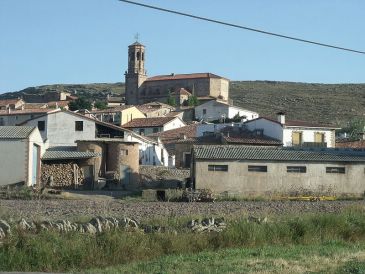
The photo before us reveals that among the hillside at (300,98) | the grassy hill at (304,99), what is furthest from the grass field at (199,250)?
the hillside at (300,98)

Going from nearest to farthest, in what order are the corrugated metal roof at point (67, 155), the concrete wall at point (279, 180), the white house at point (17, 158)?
the concrete wall at point (279, 180) < the white house at point (17, 158) < the corrugated metal roof at point (67, 155)

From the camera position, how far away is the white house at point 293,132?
6181cm

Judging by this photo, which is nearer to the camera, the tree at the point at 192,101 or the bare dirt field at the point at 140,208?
→ the bare dirt field at the point at 140,208

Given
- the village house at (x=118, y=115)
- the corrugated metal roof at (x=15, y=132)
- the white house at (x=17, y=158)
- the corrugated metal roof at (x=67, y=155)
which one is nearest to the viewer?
the white house at (x=17, y=158)

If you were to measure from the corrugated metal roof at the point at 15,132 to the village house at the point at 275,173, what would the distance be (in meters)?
11.6

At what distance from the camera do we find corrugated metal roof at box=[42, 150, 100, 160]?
50.7 m

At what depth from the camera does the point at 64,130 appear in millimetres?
60406

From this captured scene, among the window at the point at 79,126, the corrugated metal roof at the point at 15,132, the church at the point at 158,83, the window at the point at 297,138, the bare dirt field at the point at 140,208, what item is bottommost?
the bare dirt field at the point at 140,208

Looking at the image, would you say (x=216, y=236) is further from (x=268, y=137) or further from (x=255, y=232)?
(x=268, y=137)

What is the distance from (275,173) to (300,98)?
99.0 meters

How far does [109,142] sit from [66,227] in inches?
1381

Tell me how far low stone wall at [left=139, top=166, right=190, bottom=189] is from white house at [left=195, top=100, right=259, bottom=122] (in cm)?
4373

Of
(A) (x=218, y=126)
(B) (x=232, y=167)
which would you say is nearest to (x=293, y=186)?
(B) (x=232, y=167)

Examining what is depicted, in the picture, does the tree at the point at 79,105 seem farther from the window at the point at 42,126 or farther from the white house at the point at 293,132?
the white house at the point at 293,132
